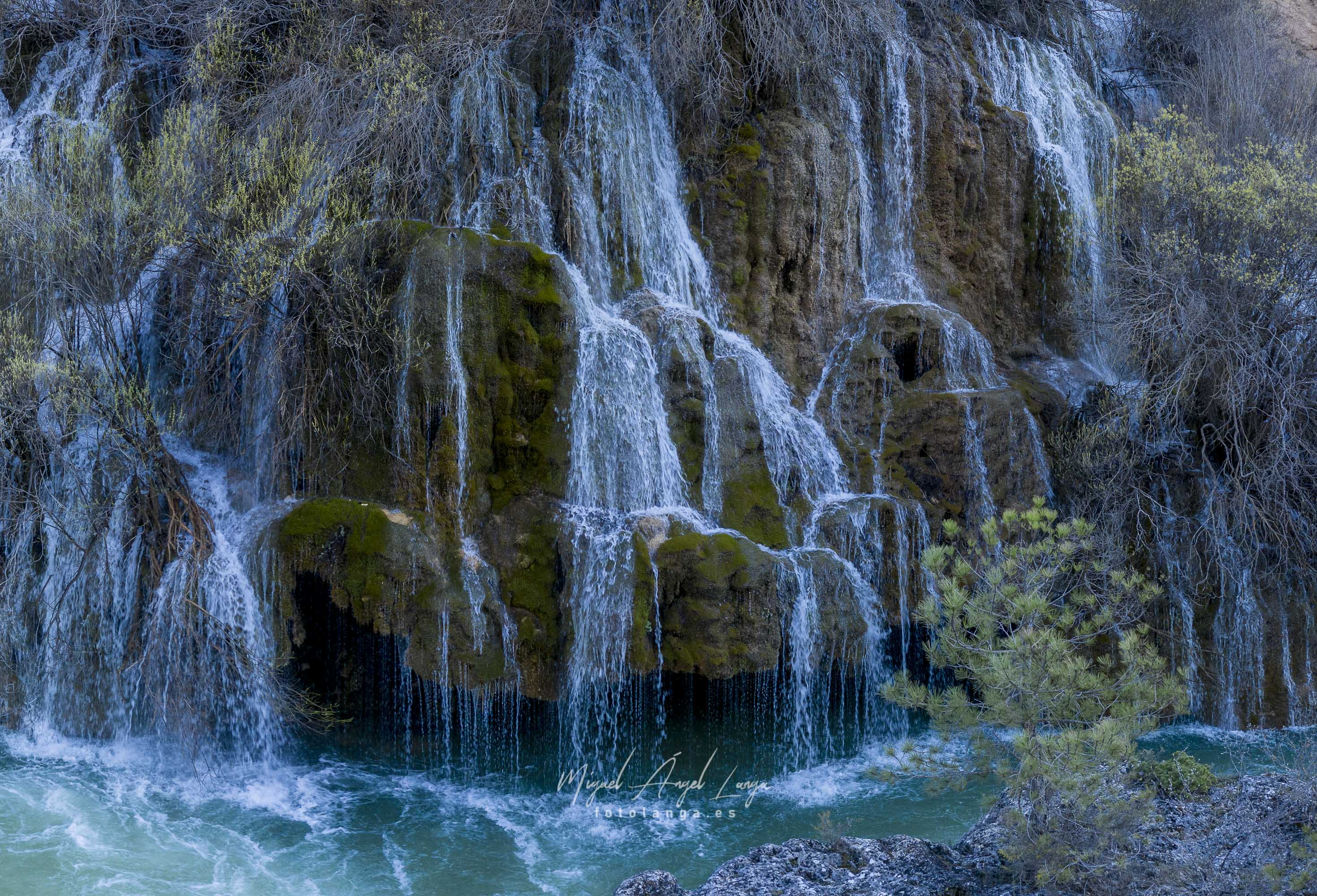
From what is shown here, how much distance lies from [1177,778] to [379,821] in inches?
283

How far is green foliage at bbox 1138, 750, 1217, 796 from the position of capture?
9125 mm

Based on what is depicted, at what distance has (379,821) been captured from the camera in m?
10.0

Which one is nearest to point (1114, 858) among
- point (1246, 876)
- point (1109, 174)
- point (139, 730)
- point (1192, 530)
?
point (1246, 876)

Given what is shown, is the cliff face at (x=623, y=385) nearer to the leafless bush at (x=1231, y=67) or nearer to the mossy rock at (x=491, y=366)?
the mossy rock at (x=491, y=366)

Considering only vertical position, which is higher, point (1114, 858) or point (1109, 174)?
point (1109, 174)

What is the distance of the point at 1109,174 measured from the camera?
15953mm

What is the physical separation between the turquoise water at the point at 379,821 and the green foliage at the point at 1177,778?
1.78 m

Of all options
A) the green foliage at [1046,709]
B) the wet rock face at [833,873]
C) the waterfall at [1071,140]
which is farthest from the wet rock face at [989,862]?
the waterfall at [1071,140]

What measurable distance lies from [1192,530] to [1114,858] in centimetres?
638

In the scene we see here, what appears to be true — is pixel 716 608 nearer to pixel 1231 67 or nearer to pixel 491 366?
pixel 491 366

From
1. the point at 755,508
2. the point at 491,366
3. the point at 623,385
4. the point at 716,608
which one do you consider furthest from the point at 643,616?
the point at 491,366

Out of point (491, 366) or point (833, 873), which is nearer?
point (833, 873)

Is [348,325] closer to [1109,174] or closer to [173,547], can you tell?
[173,547]

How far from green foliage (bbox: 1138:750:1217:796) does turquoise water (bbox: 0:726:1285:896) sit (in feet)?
5.83
